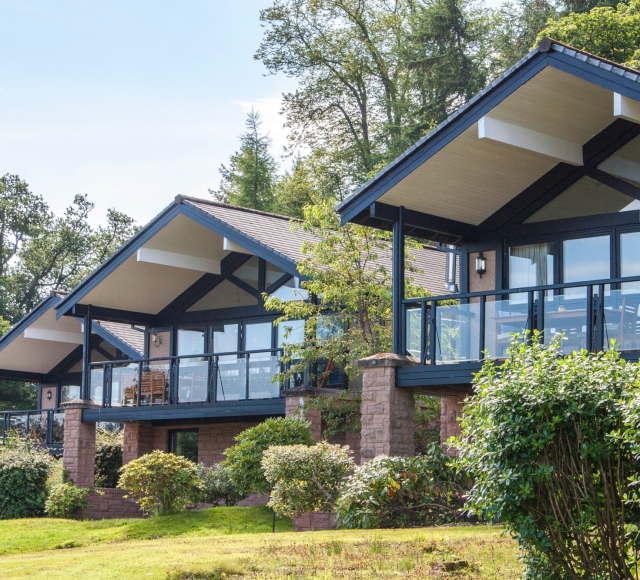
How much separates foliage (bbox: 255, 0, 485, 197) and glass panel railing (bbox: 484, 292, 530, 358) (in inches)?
880

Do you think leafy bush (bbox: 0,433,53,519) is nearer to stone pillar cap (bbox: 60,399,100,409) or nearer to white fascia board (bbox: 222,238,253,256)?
stone pillar cap (bbox: 60,399,100,409)

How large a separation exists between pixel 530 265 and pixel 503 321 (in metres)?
2.33

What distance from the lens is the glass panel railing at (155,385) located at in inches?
924

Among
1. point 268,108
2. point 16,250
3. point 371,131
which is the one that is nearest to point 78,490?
point 371,131

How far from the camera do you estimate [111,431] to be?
28609 mm

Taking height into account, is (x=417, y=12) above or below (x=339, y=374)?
above

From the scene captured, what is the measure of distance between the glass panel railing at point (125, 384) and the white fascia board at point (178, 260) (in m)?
2.58

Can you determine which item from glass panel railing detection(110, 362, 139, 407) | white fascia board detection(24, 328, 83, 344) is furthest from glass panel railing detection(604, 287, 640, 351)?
white fascia board detection(24, 328, 83, 344)

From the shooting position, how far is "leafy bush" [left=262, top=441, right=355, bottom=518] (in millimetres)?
16016

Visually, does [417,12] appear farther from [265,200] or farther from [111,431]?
[111,431]

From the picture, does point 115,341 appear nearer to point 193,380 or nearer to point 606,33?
point 193,380

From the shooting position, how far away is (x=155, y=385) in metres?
23.6

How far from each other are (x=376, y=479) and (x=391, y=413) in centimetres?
190

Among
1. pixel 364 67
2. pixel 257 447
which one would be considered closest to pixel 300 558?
pixel 257 447
